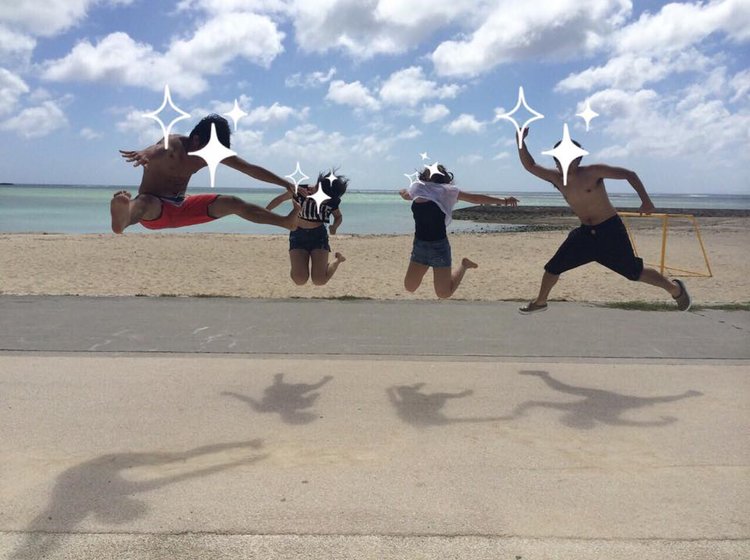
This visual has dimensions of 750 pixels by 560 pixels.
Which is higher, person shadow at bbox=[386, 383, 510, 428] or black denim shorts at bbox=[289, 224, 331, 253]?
black denim shorts at bbox=[289, 224, 331, 253]

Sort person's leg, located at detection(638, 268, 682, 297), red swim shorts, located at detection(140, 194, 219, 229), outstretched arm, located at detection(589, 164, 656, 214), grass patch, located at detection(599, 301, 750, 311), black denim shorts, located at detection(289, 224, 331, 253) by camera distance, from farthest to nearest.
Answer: grass patch, located at detection(599, 301, 750, 311) < black denim shorts, located at detection(289, 224, 331, 253) < person's leg, located at detection(638, 268, 682, 297) < outstretched arm, located at detection(589, 164, 656, 214) < red swim shorts, located at detection(140, 194, 219, 229)

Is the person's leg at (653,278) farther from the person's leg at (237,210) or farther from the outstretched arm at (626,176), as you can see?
the person's leg at (237,210)

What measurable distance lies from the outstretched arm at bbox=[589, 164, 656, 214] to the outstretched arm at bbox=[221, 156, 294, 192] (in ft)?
8.82

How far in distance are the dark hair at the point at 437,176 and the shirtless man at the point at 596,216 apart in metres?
0.70

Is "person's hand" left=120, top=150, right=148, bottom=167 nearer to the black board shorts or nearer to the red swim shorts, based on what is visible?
the red swim shorts

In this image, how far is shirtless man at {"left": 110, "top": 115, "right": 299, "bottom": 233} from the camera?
479 cm

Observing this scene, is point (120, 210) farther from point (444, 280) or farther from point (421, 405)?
point (444, 280)

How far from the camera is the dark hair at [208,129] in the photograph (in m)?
4.92

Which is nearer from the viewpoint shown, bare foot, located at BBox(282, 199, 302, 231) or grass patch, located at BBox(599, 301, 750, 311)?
bare foot, located at BBox(282, 199, 302, 231)

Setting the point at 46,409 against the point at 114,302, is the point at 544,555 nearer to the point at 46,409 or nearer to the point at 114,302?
the point at 46,409

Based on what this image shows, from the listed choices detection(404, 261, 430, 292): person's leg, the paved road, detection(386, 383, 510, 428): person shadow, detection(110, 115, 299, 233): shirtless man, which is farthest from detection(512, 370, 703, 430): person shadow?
detection(110, 115, 299, 233): shirtless man

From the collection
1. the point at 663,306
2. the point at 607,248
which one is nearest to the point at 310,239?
the point at 607,248

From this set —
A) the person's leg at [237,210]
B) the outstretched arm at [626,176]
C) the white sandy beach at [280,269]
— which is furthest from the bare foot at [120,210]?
the white sandy beach at [280,269]

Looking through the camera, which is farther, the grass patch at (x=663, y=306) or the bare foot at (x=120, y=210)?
the grass patch at (x=663, y=306)
